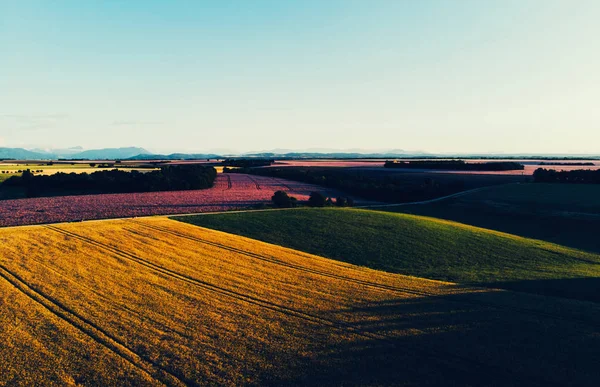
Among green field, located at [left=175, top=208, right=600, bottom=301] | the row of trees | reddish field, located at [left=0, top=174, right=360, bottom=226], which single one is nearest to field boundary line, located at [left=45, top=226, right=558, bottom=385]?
green field, located at [left=175, top=208, right=600, bottom=301]

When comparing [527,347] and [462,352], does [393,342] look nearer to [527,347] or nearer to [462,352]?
[462,352]

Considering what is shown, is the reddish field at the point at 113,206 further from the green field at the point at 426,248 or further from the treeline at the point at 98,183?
the treeline at the point at 98,183

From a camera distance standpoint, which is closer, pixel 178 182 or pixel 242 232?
pixel 242 232

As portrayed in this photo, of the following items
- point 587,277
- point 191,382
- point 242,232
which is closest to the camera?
point 191,382

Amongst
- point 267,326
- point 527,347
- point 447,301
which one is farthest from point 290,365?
point 447,301

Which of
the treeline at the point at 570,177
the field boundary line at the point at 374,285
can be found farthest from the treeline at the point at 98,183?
the treeline at the point at 570,177

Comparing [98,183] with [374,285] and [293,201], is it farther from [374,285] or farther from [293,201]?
[374,285]
